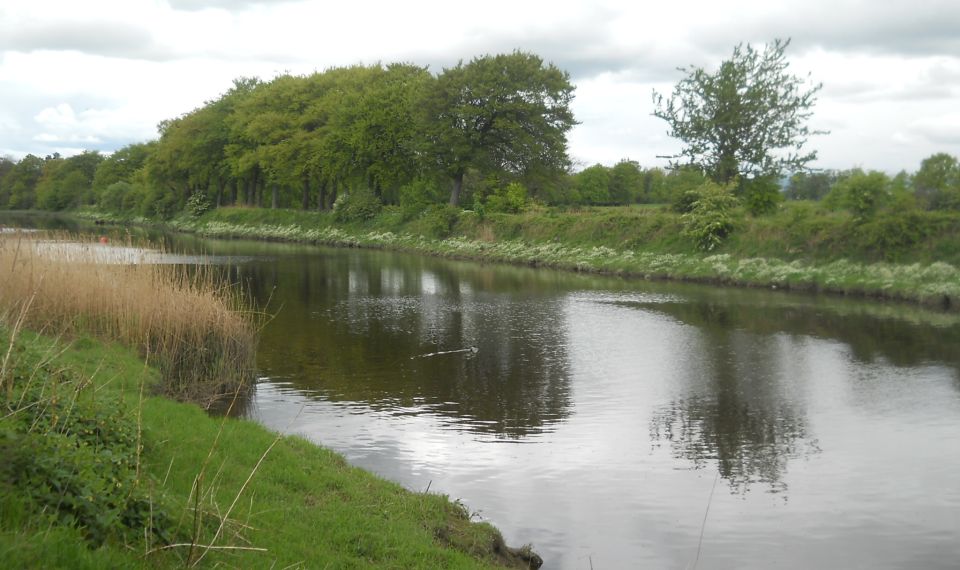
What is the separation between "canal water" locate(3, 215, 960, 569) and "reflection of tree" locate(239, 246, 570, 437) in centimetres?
11

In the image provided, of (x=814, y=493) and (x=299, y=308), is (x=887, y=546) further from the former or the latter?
(x=299, y=308)

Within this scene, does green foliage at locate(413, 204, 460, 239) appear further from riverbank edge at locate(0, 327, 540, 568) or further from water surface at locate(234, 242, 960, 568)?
riverbank edge at locate(0, 327, 540, 568)

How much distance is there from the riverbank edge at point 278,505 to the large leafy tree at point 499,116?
49.5 metres

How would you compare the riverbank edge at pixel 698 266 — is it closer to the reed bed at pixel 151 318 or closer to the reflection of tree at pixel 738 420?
the reflection of tree at pixel 738 420

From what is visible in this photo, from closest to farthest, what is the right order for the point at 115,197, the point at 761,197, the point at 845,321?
the point at 845,321 → the point at 761,197 → the point at 115,197

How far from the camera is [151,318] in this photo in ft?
51.9

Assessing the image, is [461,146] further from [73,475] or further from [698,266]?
[73,475]

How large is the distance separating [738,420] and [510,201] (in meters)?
44.1

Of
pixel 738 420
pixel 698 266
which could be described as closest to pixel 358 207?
pixel 698 266

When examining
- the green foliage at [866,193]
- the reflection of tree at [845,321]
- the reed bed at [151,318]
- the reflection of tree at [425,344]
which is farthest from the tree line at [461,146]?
the reed bed at [151,318]

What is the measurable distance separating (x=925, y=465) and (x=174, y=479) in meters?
11.3

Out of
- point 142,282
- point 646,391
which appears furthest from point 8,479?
point 646,391

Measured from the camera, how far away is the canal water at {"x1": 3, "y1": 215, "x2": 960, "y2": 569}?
1027 centimetres

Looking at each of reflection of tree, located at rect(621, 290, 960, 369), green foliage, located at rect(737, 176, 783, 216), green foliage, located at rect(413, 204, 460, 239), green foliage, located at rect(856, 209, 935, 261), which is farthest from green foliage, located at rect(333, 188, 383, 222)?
green foliage, located at rect(856, 209, 935, 261)
